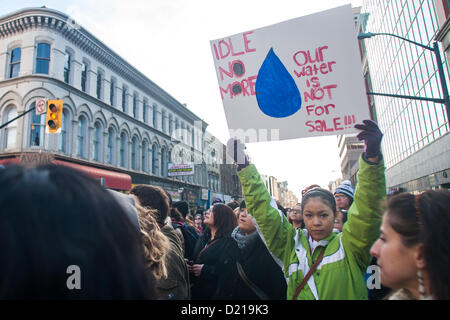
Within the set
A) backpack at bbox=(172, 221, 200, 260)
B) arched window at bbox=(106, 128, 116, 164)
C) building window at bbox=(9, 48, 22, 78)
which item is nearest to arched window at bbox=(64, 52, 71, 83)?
building window at bbox=(9, 48, 22, 78)

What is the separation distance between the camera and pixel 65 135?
18.3 metres

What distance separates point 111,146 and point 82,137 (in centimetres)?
301

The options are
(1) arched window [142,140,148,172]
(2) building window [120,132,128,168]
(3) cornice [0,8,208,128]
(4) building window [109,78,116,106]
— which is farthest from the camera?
(1) arched window [142,140,148,172]

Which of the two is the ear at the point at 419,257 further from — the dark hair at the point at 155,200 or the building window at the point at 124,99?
the building window at the point at 124,99

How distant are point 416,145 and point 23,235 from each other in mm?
23701

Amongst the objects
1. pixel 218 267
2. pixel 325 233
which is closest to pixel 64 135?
pixel 218 267

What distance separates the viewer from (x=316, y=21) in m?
3.28

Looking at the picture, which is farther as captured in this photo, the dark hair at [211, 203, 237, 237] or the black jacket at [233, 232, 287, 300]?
the dark hair at [211, 203, 237, 237]

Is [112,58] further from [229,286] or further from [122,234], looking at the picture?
[122,234]

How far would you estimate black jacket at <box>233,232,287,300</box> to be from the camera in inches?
128

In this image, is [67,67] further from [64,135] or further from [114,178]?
[114,178]

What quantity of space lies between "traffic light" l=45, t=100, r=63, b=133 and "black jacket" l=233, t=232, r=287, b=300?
28.9ft

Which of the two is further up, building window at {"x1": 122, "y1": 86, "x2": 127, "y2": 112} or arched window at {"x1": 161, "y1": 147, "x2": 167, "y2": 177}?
building window at {"x1": 122, "y1": 86, "x2": 127, "y2": 112}

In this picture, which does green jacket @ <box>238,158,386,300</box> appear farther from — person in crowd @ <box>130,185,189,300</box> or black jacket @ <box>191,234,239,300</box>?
black jacket @ <box>191,234,239,300</box>
